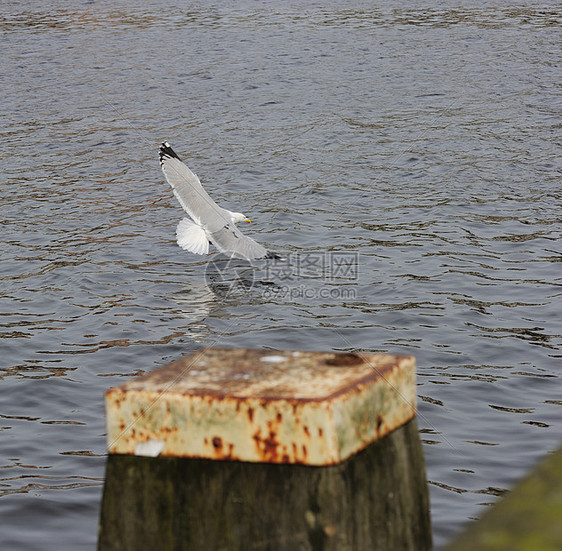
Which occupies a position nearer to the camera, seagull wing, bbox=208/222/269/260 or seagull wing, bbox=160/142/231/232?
Answer: seagull wing, bbox=208/222/269/260

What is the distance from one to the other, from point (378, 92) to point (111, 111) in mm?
4590

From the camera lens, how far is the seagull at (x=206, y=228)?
9062mm

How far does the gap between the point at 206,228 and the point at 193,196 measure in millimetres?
517

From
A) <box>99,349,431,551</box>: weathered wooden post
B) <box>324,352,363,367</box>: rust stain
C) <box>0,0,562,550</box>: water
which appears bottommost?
<box>0,0,562,550</box>: water

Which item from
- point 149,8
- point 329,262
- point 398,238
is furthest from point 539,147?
point 149,8

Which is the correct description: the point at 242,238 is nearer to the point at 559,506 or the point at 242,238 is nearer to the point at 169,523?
the point at 169,523

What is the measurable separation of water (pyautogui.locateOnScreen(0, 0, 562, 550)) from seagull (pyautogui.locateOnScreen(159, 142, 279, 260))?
0.99ft

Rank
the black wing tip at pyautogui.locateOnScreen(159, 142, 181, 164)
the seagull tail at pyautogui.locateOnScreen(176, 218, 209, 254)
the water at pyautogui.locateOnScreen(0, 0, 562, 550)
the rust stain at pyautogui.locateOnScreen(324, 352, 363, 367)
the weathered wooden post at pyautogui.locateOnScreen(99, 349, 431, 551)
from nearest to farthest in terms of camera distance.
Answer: the weathered wooden post at pyautogui.locateOnScreen(99, 349, 431, 551) < the rust stain at pyautogui.locateOnScreen(324, 352, 363, 367) < the water at pyautogui.locateOnScreen(0, 0, 562, 550) < the seagull tail at pyautogui.locateOnScreen(176, 218, 209, 254) < the black wing tip at pyautogui.locateOnScreen(159, 142, 181, 164)

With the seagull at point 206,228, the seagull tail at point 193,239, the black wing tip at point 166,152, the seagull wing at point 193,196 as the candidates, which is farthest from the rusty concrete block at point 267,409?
the black wing tip at point 166,152

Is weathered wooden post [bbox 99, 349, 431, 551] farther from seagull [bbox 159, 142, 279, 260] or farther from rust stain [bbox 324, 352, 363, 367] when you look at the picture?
seagull [bbox 159, 142, 279, 260]

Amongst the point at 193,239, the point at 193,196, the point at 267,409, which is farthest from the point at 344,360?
the point at 193,196

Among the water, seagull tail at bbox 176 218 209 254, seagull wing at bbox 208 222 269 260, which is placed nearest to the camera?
the water

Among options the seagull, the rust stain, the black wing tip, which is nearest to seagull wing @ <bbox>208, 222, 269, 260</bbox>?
the seagull

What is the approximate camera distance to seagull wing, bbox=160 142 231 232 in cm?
925
